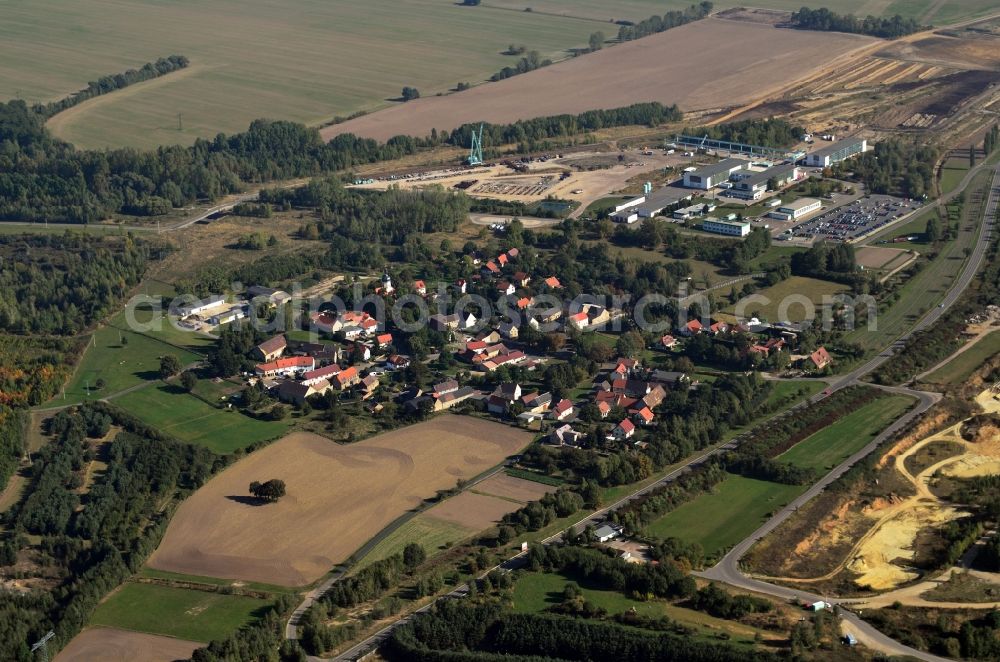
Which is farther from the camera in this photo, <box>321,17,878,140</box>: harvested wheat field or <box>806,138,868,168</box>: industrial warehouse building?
<box>321,17,878,140</box>: harvested wheat field

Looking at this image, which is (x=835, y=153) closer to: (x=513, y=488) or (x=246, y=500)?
(x=513, y=488)

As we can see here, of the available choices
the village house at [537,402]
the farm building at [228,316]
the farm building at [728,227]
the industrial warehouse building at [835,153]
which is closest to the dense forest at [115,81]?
the farm building at [228,316]

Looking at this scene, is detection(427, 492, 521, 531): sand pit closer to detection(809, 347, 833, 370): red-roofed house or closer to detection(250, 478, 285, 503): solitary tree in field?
detection(250, 478, 285, 503): solitary tree in field

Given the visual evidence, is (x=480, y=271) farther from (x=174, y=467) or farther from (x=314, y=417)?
(x=174, y=467)

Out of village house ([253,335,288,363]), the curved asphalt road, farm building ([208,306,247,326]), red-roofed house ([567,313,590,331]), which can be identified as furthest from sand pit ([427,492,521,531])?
farm building ([208,306,247,326])

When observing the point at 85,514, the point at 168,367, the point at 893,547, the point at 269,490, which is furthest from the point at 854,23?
the point at 85,514

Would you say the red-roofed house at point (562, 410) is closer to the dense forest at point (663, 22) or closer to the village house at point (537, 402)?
the village house at point (537, 402)
